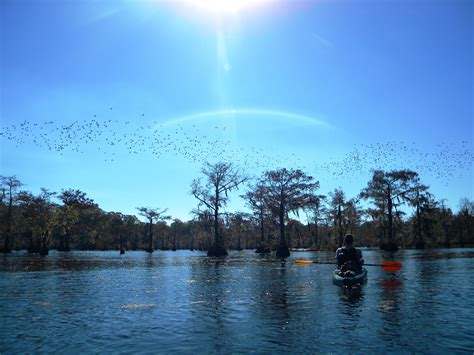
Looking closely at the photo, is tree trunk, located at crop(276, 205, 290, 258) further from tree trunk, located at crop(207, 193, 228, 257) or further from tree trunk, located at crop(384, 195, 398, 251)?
tree trunk, located at crop(384, 195, 398, 251)

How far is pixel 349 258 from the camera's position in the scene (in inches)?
792

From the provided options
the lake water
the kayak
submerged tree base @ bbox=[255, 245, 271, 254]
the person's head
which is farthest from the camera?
submerged tree base @ bbox=[255, 245, 271, 254]

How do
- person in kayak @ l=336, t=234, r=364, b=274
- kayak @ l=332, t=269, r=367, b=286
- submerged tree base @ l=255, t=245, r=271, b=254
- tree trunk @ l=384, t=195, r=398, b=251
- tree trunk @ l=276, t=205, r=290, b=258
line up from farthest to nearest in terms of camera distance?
submerged tree base @ l=255, t=245, r=271, b=254
tree trunk @ l=384, t=195, r=398, b=251
tree trunk @ l=276, t=205, r=290, b=258
person in kayak @ l=336, t=234, r=364, b=274
kayak @ l=332, t=269, r=367, b=286

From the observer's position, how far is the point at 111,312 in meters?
12.9

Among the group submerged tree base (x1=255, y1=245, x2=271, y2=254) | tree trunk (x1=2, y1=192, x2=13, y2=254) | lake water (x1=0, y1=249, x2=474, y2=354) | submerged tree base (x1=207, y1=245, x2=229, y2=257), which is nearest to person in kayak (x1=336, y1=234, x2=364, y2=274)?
lake water (x1=0, y1=249, x2=474, y2=354)

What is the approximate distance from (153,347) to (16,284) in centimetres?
1541

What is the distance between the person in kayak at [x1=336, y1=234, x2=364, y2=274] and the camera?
1957 cm

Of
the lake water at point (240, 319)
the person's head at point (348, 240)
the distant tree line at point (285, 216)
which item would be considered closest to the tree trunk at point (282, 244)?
the distant tree line at point (285, 216)

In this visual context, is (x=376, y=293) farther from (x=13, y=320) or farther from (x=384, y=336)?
(x=13, y=320)

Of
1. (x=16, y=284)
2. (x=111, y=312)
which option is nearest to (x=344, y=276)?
(x=111, y=312)

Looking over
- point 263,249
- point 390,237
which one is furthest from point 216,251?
point 390,237

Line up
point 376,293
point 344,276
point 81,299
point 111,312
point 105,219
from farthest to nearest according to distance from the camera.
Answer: point 105,219
point 344,276
point 376,293
point 81,299
point 111,312

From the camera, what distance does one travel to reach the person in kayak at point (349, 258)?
64.2 ft

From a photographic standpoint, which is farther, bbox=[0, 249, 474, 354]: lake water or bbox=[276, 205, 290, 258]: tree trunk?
bbox=[276, 205, 290, 258]: tree trunk
